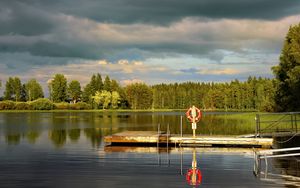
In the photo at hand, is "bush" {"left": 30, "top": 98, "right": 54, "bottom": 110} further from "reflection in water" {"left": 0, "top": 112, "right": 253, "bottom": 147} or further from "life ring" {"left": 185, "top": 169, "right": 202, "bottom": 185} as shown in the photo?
"life ring" {"left": 185, "top": 169, "right": 202, "bottom": 185}

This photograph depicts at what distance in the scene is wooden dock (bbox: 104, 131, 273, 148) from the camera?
33.1 m

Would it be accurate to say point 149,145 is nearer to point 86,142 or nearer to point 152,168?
point 86,142

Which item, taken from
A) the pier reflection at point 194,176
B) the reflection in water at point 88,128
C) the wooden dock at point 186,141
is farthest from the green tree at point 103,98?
the pier reflection at point 194,176

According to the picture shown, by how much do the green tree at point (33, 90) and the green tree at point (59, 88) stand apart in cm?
951

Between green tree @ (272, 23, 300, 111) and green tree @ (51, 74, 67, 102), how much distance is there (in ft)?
403

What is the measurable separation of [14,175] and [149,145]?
52.1 feet

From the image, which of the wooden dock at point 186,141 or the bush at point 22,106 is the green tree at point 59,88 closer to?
the bush at point 22,106

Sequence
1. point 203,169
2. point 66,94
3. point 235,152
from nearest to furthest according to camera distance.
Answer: point 203,169
point 235,152
point 66,94

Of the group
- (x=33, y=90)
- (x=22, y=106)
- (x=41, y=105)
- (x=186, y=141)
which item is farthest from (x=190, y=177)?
A: (x=33, y=90)

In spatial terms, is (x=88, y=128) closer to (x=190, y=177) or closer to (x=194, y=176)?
(x=194, y=176)

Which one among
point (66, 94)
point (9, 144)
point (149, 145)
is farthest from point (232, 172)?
point (66, 94)

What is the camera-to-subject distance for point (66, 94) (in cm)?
18225

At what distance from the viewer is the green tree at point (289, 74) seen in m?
59.5

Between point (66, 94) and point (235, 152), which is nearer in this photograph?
point (235, 152)
